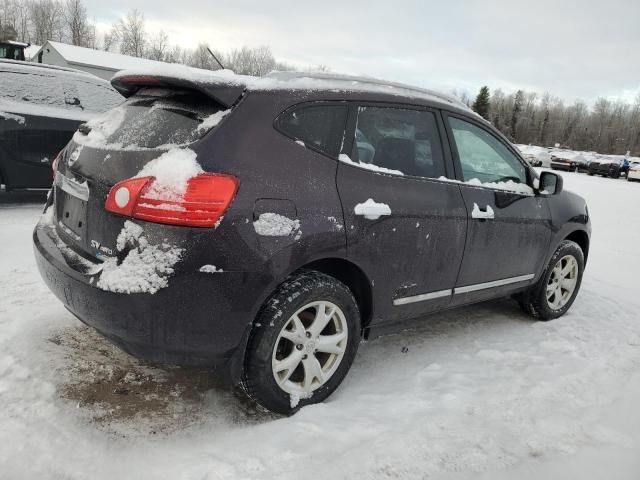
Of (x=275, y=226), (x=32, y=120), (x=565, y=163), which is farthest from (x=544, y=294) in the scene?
(x=565, y=163)

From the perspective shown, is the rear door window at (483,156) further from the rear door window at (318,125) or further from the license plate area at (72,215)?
the license plate area at (72,215)

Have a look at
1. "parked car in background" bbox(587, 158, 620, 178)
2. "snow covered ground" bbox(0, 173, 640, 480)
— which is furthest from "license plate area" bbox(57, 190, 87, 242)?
"parked car in background" bbox(587, 158, 620, 178)

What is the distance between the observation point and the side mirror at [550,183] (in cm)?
409

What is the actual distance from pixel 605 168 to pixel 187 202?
35.6 metres

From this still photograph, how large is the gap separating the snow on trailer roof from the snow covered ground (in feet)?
5.29

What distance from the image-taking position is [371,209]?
2.77m

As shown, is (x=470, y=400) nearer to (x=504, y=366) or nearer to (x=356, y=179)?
(x=504, y=366)

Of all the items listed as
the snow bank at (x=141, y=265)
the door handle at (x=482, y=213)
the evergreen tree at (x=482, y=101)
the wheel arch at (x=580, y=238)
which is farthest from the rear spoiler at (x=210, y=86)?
the evergreen tree at (x=482, y=101)

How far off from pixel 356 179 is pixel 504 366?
174 centimetres

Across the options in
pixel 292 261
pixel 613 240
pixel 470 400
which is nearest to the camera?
pixel 292 261

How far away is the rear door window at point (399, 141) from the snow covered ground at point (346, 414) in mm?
1304

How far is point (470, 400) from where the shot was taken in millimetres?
2961

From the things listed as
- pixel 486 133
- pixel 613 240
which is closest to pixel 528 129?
pixel 613 240

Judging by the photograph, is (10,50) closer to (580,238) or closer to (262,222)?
(580,238)
